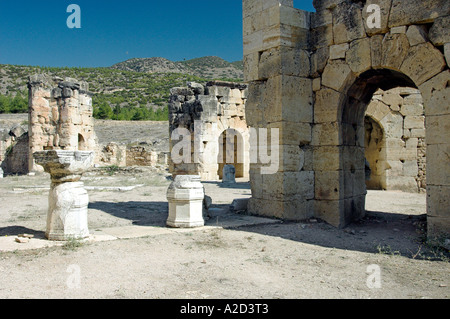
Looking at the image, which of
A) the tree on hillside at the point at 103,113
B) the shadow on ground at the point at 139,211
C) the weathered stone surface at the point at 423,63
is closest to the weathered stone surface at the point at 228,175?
the shadow on ground at the point at 139,211

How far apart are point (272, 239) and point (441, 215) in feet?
7.94

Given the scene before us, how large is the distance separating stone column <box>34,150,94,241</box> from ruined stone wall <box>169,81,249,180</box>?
12.7 meters

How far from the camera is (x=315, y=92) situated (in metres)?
7.38

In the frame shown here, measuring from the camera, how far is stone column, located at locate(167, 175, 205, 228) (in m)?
6.60

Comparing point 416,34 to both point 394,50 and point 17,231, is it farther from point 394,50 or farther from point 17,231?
point 17,231

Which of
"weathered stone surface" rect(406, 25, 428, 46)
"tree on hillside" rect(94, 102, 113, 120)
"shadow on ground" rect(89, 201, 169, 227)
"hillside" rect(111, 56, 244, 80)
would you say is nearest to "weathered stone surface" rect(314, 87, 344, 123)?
"weathered stone surface" rect(406, 25, 428, 46)

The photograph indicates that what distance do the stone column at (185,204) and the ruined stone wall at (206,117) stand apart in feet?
37.7

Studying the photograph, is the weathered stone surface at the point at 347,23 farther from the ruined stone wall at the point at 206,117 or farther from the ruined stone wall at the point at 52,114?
the ruined stone wall at the point at 52,114

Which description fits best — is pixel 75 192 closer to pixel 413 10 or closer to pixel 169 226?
pixel 169 226

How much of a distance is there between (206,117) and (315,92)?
37.4 ft

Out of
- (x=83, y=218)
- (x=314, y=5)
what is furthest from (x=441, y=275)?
(x=314, y=5)

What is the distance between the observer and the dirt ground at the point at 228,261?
3855 millimetres

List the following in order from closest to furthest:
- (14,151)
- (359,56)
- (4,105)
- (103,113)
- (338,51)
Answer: (359,56) < (338,51) < (14,151) < (4,105) < (103,113)

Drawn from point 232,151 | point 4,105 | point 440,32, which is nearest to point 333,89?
point 440,32
